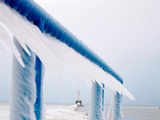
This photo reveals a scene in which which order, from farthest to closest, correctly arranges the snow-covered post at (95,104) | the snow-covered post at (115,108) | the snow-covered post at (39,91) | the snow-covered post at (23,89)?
the snow-covered post at (115,108), the snow-covered post at (95,104), the snow-covered post at (39,91), the snow-covered post at (23,89)

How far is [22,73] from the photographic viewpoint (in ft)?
3.32

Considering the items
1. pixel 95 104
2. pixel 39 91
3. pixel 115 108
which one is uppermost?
pixel 39 91

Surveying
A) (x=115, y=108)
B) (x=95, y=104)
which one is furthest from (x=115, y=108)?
(x=95, y=104)

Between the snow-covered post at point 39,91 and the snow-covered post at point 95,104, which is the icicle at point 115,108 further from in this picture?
the snow-covered post at point 39,91

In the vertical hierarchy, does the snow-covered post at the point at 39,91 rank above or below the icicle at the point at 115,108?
above

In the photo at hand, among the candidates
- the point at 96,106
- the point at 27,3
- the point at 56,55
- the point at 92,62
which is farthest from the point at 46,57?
the point at 96,106

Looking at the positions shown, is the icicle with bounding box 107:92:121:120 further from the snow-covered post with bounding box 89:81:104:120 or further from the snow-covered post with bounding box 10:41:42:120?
the snow-covered post with bounding box 10:41:42:120

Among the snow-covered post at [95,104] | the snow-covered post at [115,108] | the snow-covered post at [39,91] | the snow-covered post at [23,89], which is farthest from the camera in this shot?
the snow-covered post at [115,108]

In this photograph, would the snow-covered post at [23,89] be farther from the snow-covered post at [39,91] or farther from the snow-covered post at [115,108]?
the snow-covered post at [115,108]

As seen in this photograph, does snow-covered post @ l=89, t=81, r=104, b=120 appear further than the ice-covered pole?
No

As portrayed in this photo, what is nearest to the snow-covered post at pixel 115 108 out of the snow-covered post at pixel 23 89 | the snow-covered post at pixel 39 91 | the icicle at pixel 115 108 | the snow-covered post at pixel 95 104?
the icicle at pixel 115 108

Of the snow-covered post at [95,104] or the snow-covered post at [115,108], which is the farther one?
the snow-covered post at [115,108]

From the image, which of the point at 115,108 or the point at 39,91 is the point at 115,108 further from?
the point at 39,91

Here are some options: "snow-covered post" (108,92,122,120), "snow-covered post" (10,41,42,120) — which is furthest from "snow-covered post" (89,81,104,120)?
"snow-covered post" (10,41,42,120)
